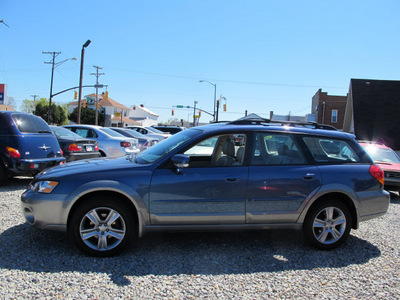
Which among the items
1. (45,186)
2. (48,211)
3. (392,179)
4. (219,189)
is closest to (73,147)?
(45,186)

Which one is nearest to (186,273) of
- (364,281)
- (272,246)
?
(272,246)

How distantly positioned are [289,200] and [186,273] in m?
1.51

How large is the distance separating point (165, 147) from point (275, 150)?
142cm

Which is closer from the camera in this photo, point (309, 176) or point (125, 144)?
point (309, 176)

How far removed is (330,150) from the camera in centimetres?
424

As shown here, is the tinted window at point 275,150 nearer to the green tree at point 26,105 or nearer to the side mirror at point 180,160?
the side mirror at point 180,160

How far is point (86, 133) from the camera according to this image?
35.1ft

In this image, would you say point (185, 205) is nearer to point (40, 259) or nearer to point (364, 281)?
point (40, 259)

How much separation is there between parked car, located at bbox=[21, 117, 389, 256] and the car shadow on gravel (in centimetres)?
21

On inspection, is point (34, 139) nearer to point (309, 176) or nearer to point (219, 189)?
point (219, 189)

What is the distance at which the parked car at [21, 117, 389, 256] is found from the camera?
3.55m

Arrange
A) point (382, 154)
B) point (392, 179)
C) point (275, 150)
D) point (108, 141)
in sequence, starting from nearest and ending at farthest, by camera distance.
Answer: point (275, 150) → point (392, 179) → point (382, 154) → point (108, 141)

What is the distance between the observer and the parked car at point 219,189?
3.55m

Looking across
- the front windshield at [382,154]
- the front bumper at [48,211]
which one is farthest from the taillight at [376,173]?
the front windshield at [382,154]
